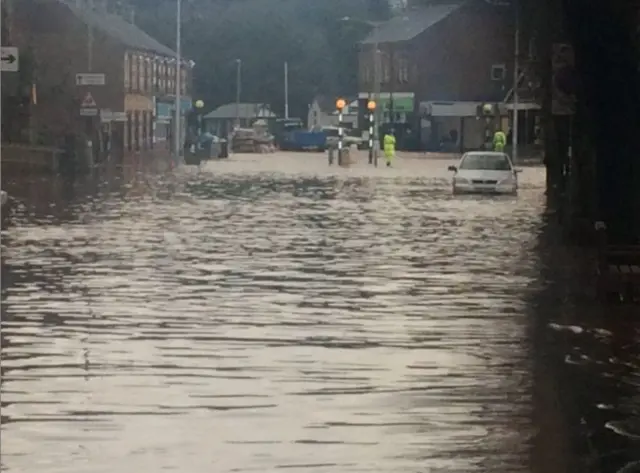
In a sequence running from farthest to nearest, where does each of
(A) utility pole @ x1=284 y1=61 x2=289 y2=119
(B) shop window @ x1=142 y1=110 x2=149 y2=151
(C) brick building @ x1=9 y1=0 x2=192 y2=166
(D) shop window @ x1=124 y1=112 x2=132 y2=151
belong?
(A) utility pole @ x1=284 y1=61 x2=289 y2=119
(B) shop window @ x1=142 y1=110 x2=149 y2=151
(D) shop window @ x1=124 y1=112 x2=132 y2=151
(C) brick building @ x1=9 y1=0 x2=192 y2=166

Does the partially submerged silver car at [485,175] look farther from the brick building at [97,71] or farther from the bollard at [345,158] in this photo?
the bollard at [345,158]

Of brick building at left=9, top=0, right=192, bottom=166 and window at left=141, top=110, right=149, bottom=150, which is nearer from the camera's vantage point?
brick building at left=9, top=0, right=192, bottom=166

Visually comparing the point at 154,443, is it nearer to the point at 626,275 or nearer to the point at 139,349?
the point at 139,349

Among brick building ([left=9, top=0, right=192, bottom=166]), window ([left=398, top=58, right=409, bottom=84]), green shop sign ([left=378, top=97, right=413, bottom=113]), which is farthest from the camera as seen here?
green shop sign ([left=378, top=97, right=413, bottom=113])

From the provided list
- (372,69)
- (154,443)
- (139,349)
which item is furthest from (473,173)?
(372,69)

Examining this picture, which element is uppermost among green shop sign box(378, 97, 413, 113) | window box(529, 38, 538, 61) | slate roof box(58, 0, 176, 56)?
slate roof box(58, 0, 176, 56)

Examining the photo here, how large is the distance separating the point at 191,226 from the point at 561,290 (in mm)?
10134

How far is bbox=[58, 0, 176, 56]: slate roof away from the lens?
2635 inches

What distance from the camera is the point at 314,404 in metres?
9.88

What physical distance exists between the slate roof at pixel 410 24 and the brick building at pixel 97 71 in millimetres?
11293

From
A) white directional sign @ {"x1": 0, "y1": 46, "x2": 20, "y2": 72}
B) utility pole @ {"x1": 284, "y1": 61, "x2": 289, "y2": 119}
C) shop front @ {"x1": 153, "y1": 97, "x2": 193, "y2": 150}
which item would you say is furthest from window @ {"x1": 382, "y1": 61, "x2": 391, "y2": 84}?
white directional sign @ {"x1": 0, "y1": 46, "x2": 20, "y2": 72}

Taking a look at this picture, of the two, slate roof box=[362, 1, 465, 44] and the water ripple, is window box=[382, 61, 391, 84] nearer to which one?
slate roof box=[362, 1, 465, 44]

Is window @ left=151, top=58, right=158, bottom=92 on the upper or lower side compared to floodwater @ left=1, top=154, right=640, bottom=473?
upper

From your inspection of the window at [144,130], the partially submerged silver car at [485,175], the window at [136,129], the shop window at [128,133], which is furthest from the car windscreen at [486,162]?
the window at [144,130]
